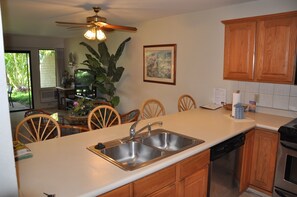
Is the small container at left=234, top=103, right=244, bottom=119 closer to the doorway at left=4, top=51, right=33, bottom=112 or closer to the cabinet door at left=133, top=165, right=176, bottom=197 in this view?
the cabinet door at left=133, top=165, right=176, bottom=197

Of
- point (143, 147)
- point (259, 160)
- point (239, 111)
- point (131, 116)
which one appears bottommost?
point (259, 160)

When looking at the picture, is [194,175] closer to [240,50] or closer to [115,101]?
[240,50]

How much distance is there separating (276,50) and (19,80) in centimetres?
740

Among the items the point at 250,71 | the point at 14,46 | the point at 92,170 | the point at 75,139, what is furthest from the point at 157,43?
the point at 14,46

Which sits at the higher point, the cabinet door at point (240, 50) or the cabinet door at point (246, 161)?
the cabinet door at point (240, 50)

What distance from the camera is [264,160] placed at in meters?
2.61

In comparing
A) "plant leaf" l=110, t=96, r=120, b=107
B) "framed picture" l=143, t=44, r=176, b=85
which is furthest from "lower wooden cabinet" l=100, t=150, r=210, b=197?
"plant leaf" l=110, t=96, r=120, b=107

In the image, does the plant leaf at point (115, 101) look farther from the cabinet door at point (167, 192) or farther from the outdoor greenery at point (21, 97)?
the outdoor greenery at point (21, 97)

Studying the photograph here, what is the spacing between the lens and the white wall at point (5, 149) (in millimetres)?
801

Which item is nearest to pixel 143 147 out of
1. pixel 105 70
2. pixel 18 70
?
pixel 105 70

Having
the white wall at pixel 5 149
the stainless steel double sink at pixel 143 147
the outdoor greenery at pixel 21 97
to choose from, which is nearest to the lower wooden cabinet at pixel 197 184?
the stainless steel double sink at pixel 143 147

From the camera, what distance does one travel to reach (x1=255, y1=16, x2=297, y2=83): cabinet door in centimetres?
252

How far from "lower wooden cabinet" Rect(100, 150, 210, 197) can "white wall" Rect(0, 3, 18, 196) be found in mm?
567

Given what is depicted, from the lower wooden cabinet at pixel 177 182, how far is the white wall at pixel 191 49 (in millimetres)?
1665
